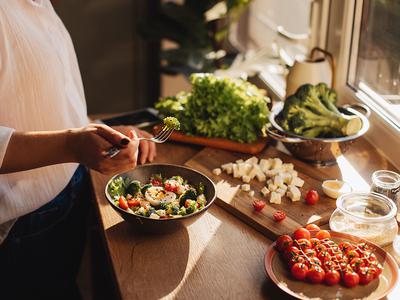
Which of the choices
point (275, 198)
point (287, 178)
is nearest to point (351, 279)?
point (275, 198)

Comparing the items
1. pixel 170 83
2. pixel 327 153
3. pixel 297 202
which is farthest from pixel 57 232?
pixel 170 83

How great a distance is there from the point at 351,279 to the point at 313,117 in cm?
70

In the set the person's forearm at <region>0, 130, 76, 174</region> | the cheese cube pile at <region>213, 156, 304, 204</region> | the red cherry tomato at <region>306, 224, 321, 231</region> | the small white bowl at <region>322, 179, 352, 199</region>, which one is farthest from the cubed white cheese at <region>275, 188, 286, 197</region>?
the person's forearm at <region>0, 130, 76, 174</region>

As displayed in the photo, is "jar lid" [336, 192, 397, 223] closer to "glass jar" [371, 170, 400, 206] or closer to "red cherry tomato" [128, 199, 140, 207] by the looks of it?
"glass jar" [371, 170, 400, 206]

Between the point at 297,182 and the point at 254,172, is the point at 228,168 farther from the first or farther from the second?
the point at 297,182

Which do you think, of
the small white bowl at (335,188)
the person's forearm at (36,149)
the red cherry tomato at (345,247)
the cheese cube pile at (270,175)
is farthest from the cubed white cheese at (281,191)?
the person's forearm at (36,149)

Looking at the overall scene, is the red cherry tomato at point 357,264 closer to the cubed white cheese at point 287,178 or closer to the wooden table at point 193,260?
the wooden table at point 193,260

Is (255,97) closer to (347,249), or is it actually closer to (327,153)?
(327,153)

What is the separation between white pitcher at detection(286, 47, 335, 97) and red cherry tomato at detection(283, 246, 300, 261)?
33.7 inches

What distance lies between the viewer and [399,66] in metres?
1.83

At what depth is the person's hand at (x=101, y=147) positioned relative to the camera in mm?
1350

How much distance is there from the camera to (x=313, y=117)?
181cm

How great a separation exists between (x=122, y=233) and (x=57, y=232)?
37cm

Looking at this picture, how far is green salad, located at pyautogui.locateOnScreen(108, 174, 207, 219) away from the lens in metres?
1.44
